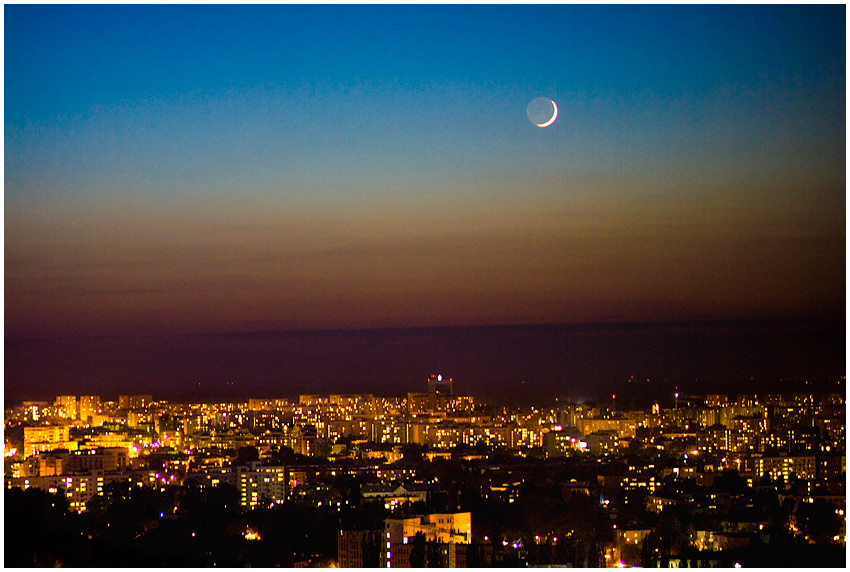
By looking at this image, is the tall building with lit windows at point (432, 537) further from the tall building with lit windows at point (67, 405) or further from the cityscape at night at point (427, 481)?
the tall building with lit windows at point (67, 405)

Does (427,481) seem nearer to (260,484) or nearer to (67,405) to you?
(260,484)

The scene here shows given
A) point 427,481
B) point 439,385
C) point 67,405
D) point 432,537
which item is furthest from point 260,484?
point 439,385

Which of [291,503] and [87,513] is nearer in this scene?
[87,513]

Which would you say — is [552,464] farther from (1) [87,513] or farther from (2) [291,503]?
(1) [87,513]

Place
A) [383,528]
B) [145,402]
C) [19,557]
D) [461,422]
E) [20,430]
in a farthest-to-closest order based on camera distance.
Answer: [461,422], [145,402], [20,430], [383,528], [19,557]

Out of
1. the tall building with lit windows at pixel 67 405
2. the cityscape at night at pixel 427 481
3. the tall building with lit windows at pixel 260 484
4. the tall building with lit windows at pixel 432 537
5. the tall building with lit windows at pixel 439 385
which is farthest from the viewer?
the tall building with lit windows at pixel 439 385

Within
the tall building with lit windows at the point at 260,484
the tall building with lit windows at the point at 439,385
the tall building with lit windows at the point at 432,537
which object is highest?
the tall building with lit windows at the point at 439,385

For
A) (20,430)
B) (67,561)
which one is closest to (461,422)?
(20,430)

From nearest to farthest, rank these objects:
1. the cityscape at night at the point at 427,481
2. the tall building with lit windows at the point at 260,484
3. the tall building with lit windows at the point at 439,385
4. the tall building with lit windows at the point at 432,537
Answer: the tall building with lit windows at the point at 432,537 → the cityscape at night at the point at 427,481 → the tall building with lit windows at the point at 260,484 → the tall building with lit windows at the point at 439,385

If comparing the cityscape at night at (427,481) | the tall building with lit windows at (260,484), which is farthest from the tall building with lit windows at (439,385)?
the tall building with lit windows at (260,484)

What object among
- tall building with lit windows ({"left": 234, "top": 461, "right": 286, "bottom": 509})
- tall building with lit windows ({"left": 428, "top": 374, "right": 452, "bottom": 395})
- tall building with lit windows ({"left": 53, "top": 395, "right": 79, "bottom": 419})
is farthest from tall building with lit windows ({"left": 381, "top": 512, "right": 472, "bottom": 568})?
tall building with lit windows ({"left": 428, "top": 374, "right": 452, "bottom": 395})

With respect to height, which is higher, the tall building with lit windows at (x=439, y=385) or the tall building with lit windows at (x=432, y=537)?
the tall building with lit windows at (x=439, y=385)
